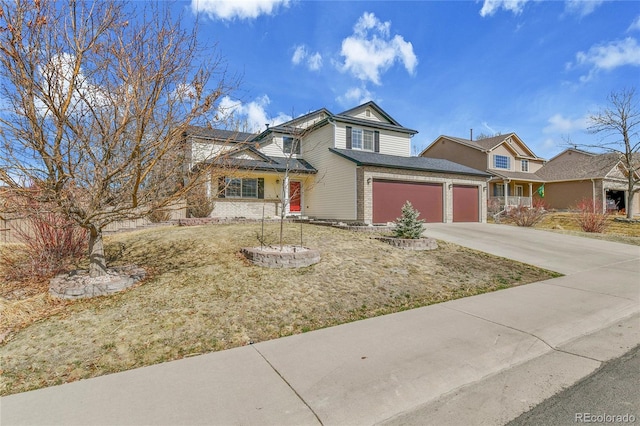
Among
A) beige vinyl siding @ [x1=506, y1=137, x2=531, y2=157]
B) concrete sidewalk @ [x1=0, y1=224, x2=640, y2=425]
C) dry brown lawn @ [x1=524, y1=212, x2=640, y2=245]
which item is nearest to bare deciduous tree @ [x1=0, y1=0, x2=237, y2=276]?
concrete sidewalk @ [x1=0, y1=224, x2=640, y2=425]

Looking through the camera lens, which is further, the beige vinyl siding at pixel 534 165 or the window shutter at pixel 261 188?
the beige vinyl siding at pixel 534 165

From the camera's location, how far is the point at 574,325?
483 centimetres

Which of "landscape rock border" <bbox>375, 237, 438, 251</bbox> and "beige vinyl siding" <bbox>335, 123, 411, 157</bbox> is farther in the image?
"beige vinyl siding" <bbox>335, 123, 411, 157</bbox>

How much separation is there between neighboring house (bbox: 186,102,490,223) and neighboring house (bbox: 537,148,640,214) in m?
17.0

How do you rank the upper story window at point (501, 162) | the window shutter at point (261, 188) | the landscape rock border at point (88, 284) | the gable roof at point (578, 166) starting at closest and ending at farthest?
the landscape rock border at point (88, 284)
the window shutter at point (261, 188)
the gable roof at point (578, 166)
the upper story window at point (501, 162)

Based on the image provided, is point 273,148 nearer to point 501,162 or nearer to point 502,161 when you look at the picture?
point 501,162

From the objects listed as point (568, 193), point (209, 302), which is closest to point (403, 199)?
point (209, 302)

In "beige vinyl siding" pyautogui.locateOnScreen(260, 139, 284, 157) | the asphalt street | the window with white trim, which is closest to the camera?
the asphalt street

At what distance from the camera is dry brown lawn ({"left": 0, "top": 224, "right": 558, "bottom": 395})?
390 cm

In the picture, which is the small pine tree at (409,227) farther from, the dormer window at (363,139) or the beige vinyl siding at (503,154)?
the beige vinyl siding at (503,154)

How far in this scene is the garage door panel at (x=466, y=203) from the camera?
18.4 meters

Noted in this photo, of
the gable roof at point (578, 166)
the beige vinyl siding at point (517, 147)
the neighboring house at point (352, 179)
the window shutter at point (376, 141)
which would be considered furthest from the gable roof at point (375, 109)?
the gable roof at point (578, 166)

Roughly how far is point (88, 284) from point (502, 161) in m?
32.5

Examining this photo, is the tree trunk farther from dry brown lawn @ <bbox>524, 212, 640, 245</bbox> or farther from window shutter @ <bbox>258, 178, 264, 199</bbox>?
dry brown lawn @ <bbox>524, 212, 640, 245</bbox>
